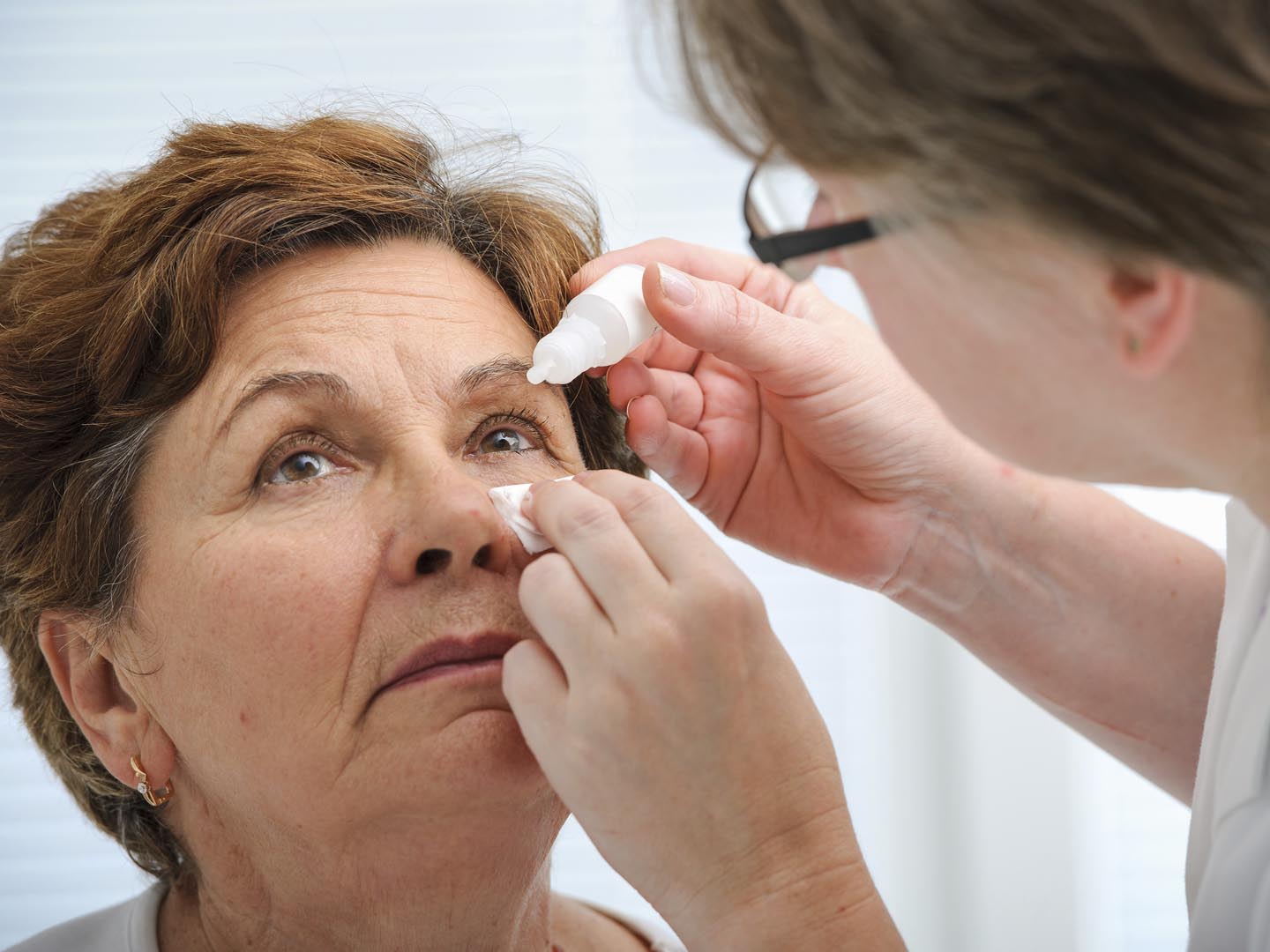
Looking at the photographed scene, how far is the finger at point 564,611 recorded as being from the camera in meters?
1.10

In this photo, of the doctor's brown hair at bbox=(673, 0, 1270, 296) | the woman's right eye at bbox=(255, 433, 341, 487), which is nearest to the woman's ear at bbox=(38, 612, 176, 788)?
the woman's right eye at bbox=(255, 433, 341, 487)

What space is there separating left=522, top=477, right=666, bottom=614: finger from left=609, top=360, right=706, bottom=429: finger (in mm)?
396

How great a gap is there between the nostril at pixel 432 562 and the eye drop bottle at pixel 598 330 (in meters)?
0.24

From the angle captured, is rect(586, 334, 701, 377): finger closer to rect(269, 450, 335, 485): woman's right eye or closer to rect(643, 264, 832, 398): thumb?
rect(643, 264, 832, 398): thumb

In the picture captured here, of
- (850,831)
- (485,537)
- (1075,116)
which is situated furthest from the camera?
(485,537)

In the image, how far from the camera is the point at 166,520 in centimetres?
137

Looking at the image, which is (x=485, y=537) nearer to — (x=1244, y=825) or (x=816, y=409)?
(x=816, y=409)

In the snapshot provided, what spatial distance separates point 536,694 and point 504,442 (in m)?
0.47

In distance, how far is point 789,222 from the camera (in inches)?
46.9

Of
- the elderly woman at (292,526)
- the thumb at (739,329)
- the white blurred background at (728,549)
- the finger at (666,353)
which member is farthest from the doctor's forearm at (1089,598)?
the white blurred background at (728,549)

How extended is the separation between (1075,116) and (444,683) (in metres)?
0.82

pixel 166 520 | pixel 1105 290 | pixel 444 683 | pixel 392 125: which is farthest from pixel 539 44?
pixel 1105 290

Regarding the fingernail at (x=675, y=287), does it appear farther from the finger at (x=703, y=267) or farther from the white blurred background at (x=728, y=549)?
the white blurred background at (x=728, y=549)

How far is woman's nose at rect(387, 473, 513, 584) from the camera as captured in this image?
1.24 meters
